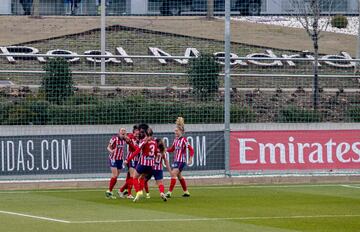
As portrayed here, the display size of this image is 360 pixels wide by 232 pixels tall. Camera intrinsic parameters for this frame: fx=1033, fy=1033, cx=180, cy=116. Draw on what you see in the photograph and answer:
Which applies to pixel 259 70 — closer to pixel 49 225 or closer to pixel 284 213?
pixel 284 213

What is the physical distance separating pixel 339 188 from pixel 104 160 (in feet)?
20.6

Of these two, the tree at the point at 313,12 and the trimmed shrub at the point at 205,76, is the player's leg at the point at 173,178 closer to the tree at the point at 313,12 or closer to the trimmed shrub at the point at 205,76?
the trimmed shrub at the point at 205,76

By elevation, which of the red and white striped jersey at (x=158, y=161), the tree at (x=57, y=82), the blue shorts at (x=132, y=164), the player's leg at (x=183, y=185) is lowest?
the player's leg at (x=183, y=185)

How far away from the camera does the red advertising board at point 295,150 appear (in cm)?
2881

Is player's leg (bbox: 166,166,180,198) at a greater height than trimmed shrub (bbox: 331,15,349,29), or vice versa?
trimmed shrub (bbox: 331,15,349,29)

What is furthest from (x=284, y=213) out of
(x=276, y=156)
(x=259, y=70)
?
(x=259, y=70)

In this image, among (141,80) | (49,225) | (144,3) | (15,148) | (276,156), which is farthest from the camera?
(144,3)

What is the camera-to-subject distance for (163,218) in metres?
19.4

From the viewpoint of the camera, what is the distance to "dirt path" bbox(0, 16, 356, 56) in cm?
4169

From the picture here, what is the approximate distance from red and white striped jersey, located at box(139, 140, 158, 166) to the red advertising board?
6.27m

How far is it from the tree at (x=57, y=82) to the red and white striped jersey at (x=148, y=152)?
664cm

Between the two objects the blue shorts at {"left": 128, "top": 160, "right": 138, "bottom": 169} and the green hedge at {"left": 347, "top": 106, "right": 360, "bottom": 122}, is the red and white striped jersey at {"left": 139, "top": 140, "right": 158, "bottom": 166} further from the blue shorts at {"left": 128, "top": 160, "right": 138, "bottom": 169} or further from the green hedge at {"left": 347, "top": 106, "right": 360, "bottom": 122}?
the green hedge at {"left": 347, "top": 106, "right": 360, "bottom": 122}

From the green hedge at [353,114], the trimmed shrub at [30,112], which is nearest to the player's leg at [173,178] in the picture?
the trimmed shrub at [30,112]

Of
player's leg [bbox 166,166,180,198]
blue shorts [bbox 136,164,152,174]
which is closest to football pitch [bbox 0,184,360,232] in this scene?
player's leg [bbox 166,166,180,198]
